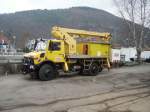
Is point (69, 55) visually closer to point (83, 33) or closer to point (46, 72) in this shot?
point (83, 33)

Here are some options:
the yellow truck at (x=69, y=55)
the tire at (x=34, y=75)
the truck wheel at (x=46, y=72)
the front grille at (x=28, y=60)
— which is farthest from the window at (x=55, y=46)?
the tire at (x=34, y=75)

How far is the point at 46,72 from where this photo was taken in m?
20.2

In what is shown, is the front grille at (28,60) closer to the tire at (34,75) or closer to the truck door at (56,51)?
the tire at (34,75)

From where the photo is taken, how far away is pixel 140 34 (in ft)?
144

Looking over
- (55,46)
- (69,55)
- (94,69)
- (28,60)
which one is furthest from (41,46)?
(94,69)

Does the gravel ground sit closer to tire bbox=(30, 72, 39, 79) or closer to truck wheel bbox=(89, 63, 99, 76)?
tire bbox=(30, 72, 39, 79)

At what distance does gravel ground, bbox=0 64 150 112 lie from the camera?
38.6ft

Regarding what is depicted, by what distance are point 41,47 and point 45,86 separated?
171 inches

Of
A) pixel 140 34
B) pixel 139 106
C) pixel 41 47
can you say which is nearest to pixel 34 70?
pixel 41 47

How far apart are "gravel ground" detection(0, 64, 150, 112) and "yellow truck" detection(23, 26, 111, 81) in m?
1.61

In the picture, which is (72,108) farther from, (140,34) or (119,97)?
(140,34)

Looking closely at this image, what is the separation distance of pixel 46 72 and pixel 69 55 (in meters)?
2.46

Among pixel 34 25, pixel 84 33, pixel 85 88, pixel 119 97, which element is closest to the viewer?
pixel 119 97

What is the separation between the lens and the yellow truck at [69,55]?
20.3m
